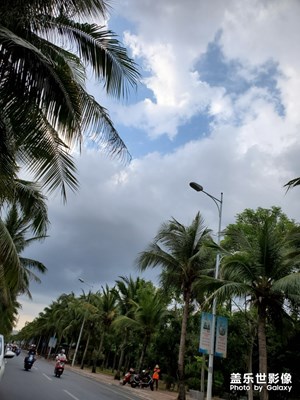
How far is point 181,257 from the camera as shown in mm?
20844

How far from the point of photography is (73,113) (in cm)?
738

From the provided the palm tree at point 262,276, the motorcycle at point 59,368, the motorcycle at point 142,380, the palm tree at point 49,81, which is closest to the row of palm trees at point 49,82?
the palm tree at point 49,81

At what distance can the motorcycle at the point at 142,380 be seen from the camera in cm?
2773

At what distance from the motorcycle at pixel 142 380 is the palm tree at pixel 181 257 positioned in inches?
385

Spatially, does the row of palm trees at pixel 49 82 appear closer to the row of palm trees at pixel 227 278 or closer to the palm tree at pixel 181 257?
the row of palm trees at pixel 227 278

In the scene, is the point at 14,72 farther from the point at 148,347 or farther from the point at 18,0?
the point at 148,347

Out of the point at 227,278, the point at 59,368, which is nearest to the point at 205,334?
the point at 227,278

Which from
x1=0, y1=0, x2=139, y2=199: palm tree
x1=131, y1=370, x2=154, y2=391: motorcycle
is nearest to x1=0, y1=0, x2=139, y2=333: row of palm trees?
x1=0, y1=0, x2=139, y2=199: palm tree

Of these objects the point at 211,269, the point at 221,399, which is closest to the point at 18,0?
the point at 211,269

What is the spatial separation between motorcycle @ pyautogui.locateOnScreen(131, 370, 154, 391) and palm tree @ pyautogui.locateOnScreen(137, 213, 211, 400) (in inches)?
385

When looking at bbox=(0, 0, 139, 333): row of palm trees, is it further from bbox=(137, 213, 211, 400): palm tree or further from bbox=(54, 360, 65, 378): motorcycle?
bbox=(54, 360, 65, 378): motorcycle

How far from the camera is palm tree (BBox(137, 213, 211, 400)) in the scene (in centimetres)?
2058

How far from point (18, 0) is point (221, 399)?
27.1m

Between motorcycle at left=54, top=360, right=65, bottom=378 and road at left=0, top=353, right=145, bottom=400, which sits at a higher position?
motorcycle at left=54, top=360, right=65, bottom=378
